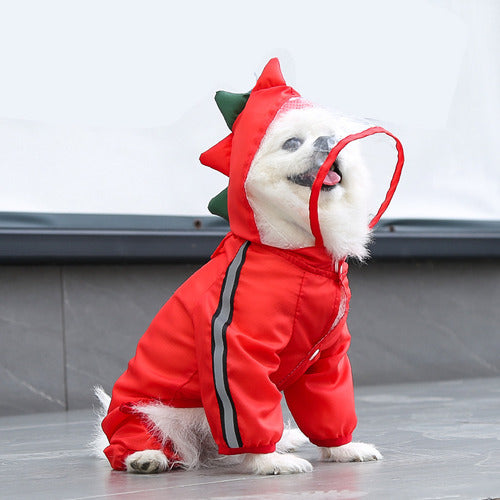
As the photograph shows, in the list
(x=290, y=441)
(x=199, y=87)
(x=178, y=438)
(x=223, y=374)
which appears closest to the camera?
(x=223, y=374)

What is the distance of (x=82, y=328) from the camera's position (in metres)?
3.40

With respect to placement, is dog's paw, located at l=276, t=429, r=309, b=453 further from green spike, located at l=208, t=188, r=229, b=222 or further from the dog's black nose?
the dog's black nose

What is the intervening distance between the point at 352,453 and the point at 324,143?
2.08ft

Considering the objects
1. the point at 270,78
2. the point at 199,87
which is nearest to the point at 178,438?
the point at 270,78

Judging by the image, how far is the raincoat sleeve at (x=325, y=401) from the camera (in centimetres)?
188

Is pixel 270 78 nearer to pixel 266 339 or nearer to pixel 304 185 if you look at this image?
pixel 304 185

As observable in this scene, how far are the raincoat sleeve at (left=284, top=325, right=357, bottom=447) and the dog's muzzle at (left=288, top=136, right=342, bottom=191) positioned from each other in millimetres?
324

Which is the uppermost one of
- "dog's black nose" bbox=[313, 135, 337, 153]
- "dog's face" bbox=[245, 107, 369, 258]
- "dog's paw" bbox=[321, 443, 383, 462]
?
"dog's black nose" bbox=[313, 135, 337, 153]

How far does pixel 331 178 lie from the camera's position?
69.1 inches

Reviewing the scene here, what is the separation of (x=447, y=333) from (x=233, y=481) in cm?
270

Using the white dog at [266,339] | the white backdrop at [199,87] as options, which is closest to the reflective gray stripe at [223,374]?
the white dog at [266,339]

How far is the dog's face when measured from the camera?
1.75m

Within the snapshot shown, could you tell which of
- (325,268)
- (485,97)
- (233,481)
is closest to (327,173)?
(325,268)

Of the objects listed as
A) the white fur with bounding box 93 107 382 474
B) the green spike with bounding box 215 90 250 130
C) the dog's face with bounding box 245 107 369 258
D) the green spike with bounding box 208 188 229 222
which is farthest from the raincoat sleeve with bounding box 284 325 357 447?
the green spike with bounding box 215 90 250 130
